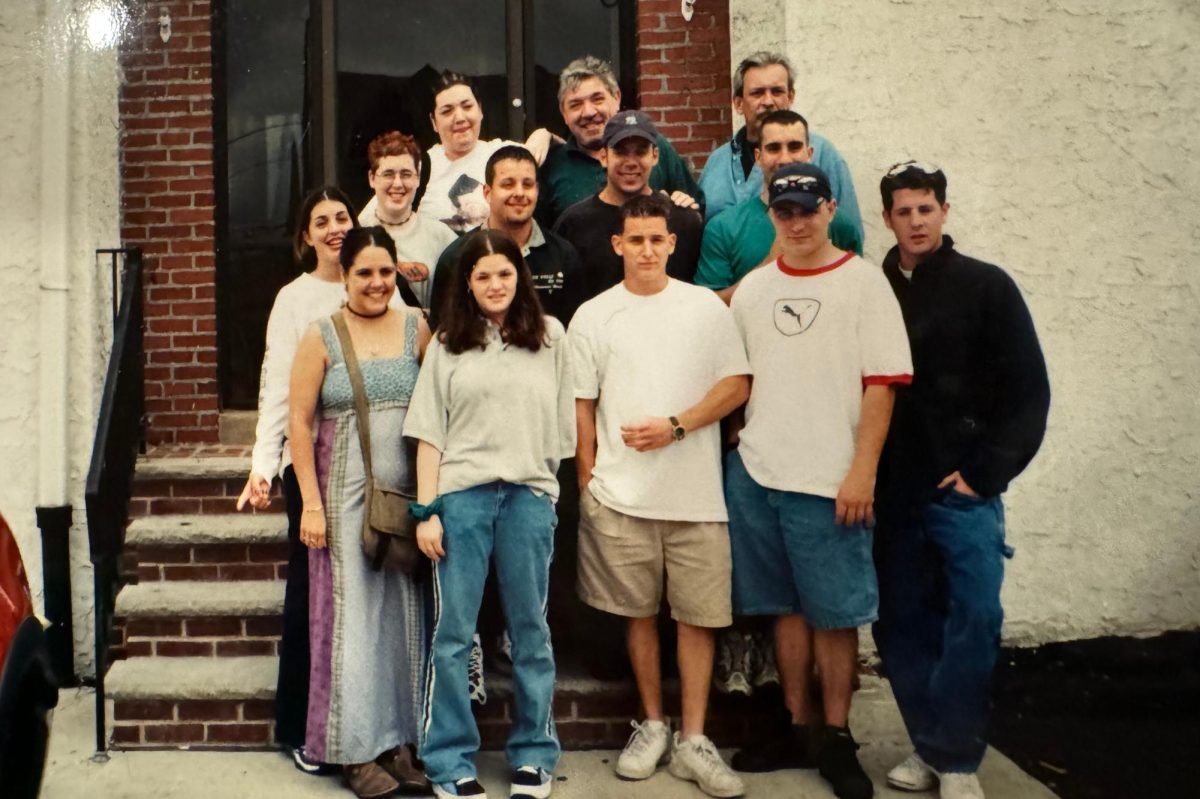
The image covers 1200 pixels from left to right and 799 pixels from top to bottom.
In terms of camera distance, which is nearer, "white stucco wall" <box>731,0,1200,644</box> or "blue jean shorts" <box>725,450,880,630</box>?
"blue jean shorts" <box>725,450,880,630</box>

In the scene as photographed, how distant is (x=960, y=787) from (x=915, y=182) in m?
1.95

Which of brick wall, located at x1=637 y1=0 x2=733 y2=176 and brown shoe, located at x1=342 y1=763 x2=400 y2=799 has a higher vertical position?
brick wall, located at x1=637 y1=0 x2=733 y2=176

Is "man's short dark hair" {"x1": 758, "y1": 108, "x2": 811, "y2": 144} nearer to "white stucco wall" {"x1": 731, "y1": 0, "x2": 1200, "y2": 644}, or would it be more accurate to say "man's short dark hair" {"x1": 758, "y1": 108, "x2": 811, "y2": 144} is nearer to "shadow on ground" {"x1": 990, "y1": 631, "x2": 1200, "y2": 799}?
"white stucco wall" {"x1": 731, "y1": 0, "x2": 1200, "y2": 644}

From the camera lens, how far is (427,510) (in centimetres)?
343

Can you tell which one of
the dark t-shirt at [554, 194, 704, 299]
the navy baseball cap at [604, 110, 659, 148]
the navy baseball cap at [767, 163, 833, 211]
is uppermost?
the navy baseball cap at [604, 110, 659, 148]

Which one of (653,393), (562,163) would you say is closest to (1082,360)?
(653,393)

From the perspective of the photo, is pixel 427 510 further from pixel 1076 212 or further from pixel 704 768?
pixel 1076 212

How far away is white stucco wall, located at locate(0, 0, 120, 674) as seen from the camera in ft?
15.0

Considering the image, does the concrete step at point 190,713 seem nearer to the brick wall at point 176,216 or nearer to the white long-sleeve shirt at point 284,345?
the white long-sleeve shirt at point 284,345

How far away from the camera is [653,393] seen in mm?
3570

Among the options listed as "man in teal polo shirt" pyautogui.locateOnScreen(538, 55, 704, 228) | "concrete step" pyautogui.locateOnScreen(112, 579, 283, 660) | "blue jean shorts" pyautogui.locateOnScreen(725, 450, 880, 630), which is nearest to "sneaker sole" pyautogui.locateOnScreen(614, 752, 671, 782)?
"blue jean shorts" pyautogui.locateOnScreen(725, 450, 880, 630)

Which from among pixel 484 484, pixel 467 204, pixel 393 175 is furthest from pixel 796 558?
pixel 393 175

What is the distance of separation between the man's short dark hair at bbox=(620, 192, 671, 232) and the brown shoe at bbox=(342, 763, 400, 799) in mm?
1926

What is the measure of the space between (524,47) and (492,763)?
129 inches
